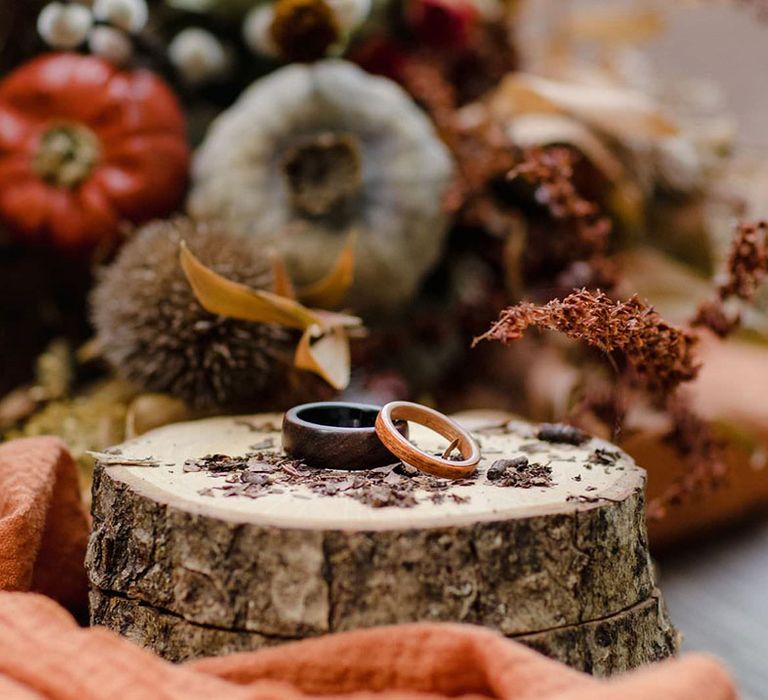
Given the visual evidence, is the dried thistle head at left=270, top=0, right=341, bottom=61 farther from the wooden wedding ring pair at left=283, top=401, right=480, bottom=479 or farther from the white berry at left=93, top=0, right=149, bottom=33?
the wooden wedding ring pair at left=283, top=401, right=480, bottom=479

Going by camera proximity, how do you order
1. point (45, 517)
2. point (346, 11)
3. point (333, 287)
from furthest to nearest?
point (346, 11)
point (333, 287)
point (45, 517)

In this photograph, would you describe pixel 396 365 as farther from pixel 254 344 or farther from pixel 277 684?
pixel 277 684

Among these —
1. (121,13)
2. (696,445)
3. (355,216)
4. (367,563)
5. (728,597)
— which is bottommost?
(728,597)

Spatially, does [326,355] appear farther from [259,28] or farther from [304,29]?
[259,28]

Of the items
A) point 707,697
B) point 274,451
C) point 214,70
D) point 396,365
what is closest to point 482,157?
point 396,365

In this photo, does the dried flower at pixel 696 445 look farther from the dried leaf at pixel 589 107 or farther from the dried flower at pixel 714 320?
the dried leaf at pixel 589 107

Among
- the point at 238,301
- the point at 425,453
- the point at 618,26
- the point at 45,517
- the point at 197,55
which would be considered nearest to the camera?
the point at 425,453

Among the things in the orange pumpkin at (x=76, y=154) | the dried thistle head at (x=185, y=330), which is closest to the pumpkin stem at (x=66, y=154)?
the orange pumpkin at (x=76, y=154)

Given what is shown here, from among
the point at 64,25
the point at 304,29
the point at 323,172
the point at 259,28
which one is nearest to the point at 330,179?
the point at 323,172
